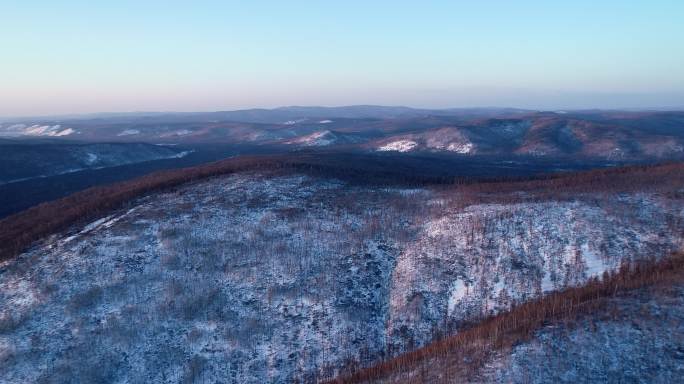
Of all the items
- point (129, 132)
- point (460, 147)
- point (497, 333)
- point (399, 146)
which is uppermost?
point (129, 132)

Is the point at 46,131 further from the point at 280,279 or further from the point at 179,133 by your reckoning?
the point at 280,279

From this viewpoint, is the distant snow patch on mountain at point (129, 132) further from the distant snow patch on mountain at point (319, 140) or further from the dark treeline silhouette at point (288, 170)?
the dark treeline silhouette at point (288, 170)

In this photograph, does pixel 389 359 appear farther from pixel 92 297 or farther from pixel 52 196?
pixel 52 196

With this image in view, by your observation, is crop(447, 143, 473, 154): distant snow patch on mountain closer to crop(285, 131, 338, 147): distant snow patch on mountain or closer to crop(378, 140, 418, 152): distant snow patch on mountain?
crop(378, 140, 418, 152): distant snow patch on mountain

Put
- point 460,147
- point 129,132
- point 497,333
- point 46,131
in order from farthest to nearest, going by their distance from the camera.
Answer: point 46,131 → point 129,132 → point 460,147 → point 497,333

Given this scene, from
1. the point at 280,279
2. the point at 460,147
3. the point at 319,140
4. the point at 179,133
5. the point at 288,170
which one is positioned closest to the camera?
the point at 280,279

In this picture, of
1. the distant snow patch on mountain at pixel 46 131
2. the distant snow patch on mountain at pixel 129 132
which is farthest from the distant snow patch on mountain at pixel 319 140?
the distant snow patch on mountain at pixel 46 131

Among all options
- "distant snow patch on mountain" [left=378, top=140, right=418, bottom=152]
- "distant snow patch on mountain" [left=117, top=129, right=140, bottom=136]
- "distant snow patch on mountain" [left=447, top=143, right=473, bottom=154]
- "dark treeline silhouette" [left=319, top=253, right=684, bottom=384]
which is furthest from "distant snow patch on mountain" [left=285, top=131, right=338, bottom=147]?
"dark treeline silhouette" [left=319, top=253, right=684, bottom=384]

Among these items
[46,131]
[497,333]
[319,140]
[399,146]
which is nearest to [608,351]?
[497,333]

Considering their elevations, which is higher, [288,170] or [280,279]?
[288,170]
